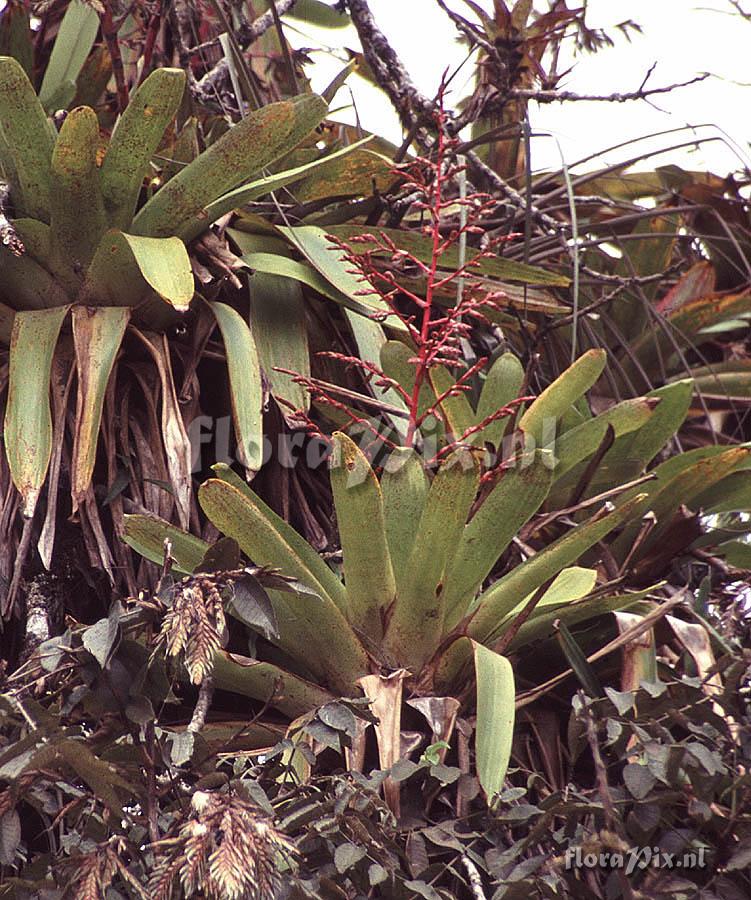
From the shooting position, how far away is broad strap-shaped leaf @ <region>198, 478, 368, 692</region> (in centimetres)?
125

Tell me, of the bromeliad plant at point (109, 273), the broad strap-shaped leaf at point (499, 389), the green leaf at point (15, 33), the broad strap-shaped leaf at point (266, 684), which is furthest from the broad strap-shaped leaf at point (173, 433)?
the green leaf at point (15, 33)

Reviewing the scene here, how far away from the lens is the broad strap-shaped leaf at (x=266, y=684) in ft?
4.31

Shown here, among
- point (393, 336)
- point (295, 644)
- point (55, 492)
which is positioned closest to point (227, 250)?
point (393, 336)

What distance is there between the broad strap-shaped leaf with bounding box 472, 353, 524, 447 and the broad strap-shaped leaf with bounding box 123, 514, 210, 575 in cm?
49

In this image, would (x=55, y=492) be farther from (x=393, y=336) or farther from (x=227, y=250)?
(x=393, y=336)

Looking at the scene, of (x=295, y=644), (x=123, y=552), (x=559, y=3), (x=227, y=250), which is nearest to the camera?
(x=295, y=644)

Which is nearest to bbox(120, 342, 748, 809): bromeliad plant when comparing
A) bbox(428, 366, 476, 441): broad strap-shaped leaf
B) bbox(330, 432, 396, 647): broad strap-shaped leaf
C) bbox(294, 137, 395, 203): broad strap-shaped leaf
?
bbox(330, 432, 396, 647): broad strap-shaped leaf

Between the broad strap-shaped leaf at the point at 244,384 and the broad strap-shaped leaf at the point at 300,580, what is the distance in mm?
95

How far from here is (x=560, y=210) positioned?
219 cm

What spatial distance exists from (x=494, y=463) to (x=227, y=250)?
515 millimetres

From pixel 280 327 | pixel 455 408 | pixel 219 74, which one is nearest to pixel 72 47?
pixel 219 74

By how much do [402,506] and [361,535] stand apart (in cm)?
11

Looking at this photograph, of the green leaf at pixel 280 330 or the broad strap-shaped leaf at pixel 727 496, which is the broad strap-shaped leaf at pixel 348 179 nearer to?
the green leaf at pixel 280 330

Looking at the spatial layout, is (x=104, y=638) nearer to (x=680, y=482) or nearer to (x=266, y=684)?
(x=266, y=684)
